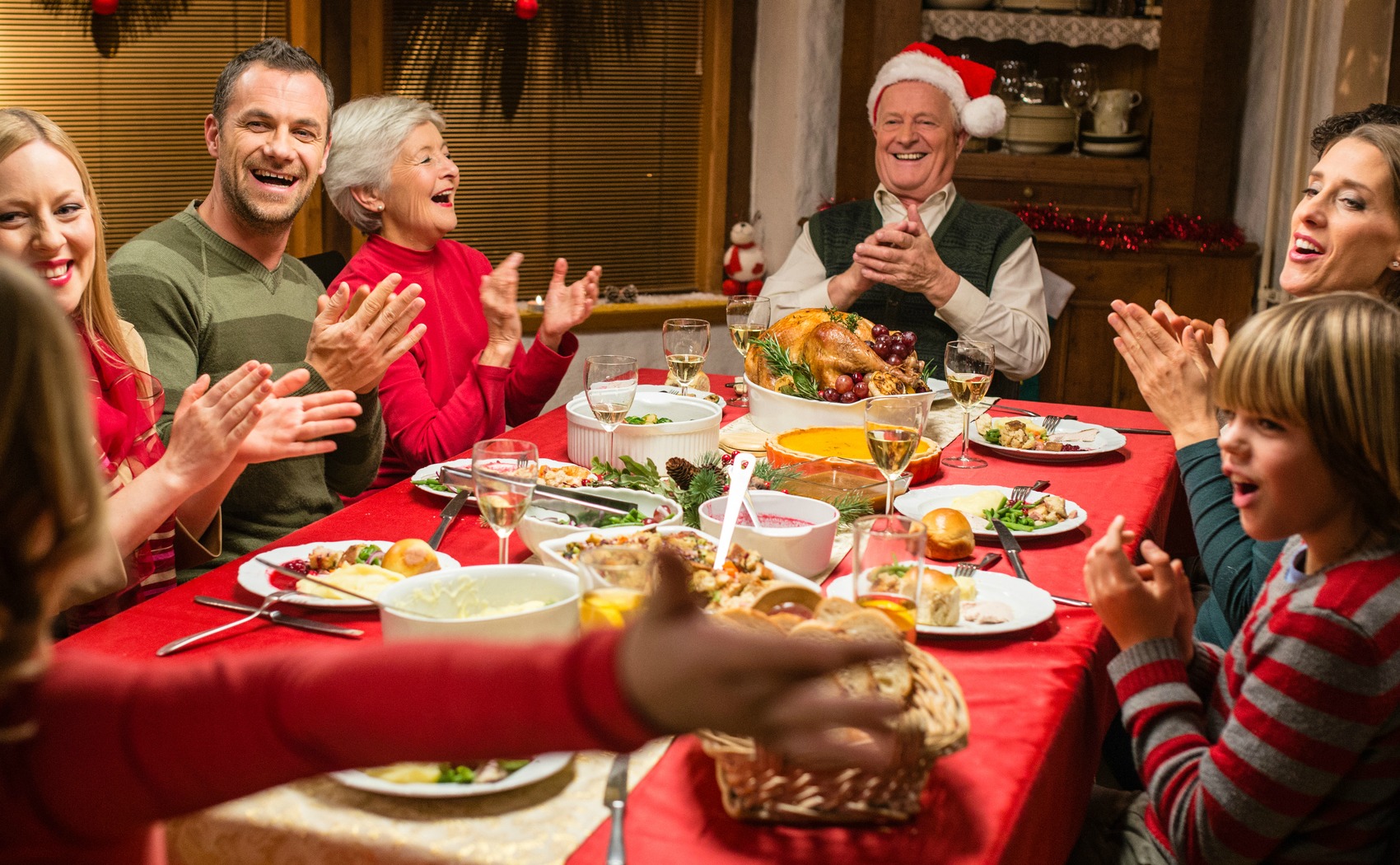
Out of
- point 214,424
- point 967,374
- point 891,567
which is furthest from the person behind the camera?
point 967,374

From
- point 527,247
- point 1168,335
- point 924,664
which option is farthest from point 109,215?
point 924,664

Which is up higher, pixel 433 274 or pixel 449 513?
pixel 433 274

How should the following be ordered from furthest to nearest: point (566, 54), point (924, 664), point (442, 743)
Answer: point (566, 54) < point (924, 664) < point (442, 743)

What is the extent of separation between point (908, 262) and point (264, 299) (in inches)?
65.4

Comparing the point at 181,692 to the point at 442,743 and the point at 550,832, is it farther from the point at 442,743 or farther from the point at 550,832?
the point at 550,832

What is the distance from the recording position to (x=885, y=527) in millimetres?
1391

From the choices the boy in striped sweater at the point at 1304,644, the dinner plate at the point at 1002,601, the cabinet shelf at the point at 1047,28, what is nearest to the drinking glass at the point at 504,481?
the dinner plate at the point at 1002,601

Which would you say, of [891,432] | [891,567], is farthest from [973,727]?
[891,432]

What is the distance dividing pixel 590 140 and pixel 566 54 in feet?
1.09

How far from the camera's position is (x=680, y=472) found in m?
1.84

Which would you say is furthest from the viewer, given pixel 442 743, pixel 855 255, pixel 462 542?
pixel 855 255

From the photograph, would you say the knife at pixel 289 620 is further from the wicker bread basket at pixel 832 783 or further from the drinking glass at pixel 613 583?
the wicker bread basket at pixel 832 783

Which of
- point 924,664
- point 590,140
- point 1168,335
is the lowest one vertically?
point 924,664

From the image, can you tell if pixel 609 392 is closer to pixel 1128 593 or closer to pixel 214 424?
pixel 214 424
